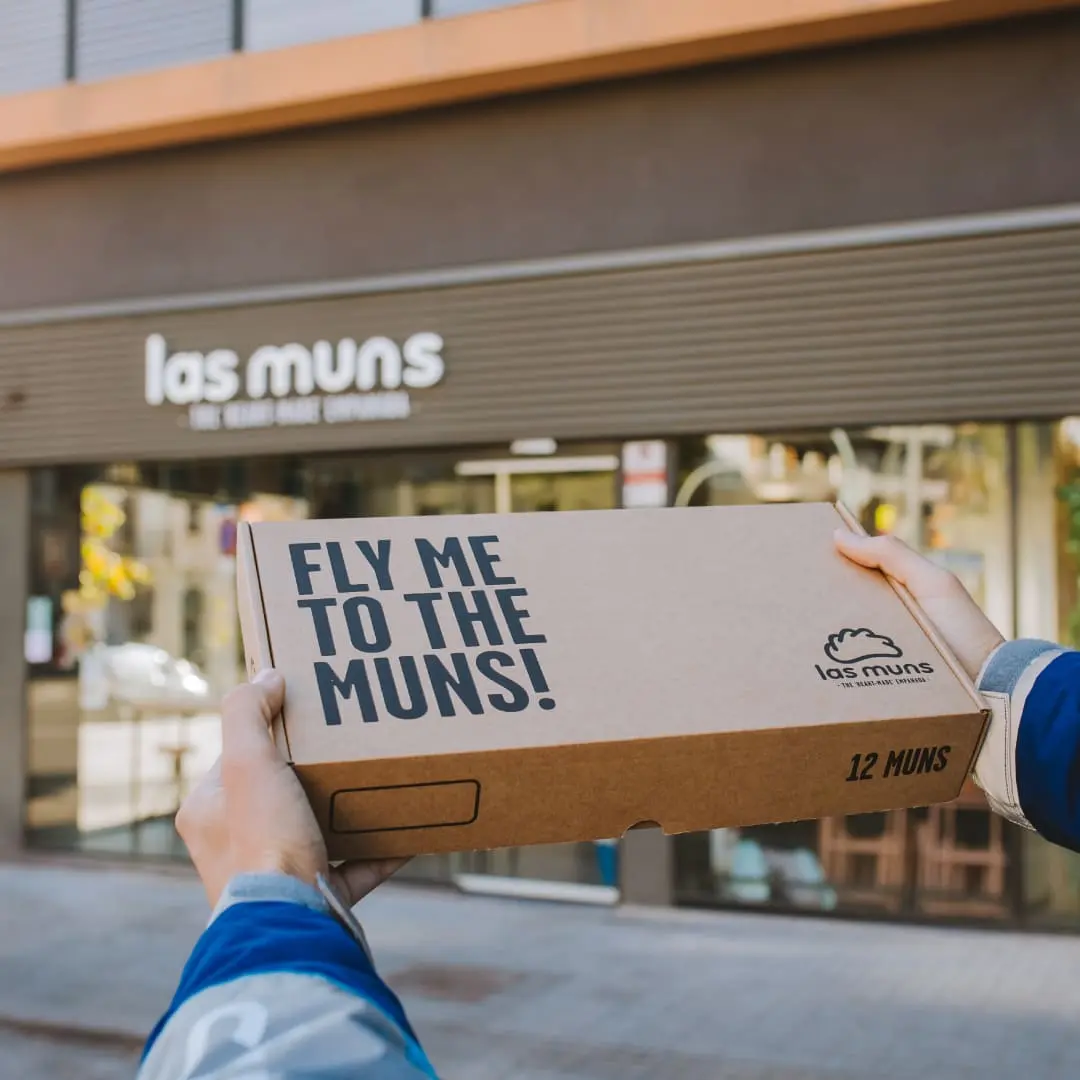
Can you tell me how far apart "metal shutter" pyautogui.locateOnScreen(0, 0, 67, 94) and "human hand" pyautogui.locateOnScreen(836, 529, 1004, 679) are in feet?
32.1

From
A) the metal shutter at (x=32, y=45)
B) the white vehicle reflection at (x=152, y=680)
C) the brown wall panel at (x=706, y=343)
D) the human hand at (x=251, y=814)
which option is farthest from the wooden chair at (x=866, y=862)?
the metal shutter at (x=32, y=45)

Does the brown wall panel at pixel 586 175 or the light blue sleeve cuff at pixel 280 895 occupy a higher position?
the brown wall panel at pixel 586 175

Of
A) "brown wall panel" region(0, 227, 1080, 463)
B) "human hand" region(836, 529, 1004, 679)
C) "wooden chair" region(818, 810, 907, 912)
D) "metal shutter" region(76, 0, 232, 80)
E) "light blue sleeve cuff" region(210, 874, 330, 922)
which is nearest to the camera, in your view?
"light blue sleeve cuff" region(210, 874, 330, 922)

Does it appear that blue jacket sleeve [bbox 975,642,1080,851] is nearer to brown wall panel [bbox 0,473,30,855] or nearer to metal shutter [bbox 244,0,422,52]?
metal shutter [bbox 244,0,422,52]

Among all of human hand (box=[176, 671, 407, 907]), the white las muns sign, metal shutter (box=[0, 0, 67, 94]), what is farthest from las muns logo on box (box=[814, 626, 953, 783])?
metal shutter (box=[0, 0, 67, 94])

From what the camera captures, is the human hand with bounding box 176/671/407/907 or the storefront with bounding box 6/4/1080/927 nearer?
the human hand with bounding box 176/671/407/907

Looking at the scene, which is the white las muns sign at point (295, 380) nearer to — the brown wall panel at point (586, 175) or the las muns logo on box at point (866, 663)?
the brown wall panel at point (586, 175)

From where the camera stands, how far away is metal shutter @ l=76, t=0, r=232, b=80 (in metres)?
9.34

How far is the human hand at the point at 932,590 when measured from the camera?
69.0 inches

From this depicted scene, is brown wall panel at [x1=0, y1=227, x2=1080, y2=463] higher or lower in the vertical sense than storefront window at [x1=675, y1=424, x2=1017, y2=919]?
higher

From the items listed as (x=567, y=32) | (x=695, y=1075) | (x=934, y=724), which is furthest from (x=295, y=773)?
(x=567, y=32)

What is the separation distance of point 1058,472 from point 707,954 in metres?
3.49

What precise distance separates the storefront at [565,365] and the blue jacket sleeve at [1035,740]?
602 cm

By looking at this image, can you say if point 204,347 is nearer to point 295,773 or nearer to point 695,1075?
point 695,1075
